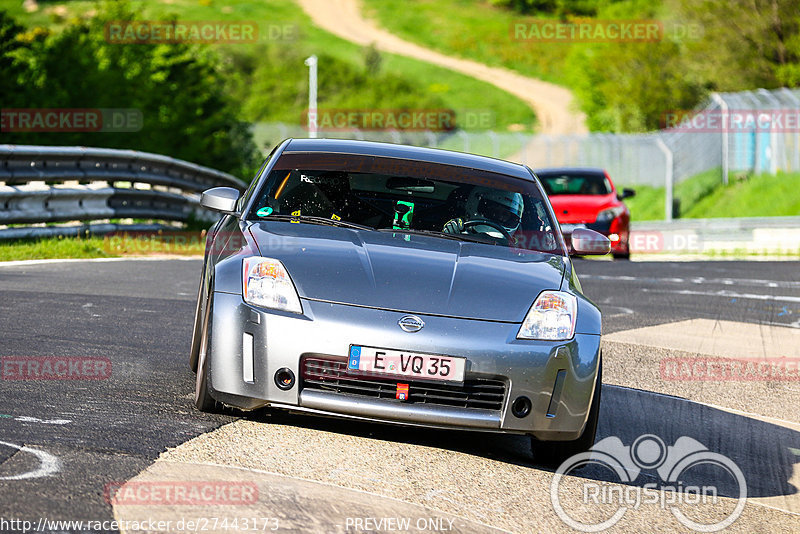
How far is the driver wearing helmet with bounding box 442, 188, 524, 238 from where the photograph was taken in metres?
6.34

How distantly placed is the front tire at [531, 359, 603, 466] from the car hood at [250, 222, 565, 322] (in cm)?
56

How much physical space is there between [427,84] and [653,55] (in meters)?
30.9

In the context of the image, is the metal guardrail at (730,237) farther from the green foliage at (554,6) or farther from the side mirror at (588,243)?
the green foliage at (554,6)

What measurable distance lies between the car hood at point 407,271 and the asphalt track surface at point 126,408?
0.72m

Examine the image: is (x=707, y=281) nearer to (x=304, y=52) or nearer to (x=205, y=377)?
(x=205, y=377)

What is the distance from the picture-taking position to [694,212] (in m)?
35.6

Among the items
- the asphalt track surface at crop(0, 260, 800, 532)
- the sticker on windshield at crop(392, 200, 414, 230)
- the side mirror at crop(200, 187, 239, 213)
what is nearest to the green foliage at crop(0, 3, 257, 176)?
the asphalt track surface at crop(0, 260, 800, 532)

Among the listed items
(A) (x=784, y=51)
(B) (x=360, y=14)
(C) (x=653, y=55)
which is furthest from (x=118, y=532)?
(B) (x=360, y=14)

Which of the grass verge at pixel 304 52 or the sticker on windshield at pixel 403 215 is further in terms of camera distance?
the grass verge at pixel 304 52

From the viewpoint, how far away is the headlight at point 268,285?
515cm

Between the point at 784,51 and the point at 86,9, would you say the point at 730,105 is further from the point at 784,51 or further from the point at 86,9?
the point at 86,9

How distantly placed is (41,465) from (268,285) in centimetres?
129

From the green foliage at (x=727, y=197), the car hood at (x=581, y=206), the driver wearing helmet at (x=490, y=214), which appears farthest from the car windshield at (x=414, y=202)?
the green foliage at (x=727, y=197)

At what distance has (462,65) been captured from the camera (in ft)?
316
